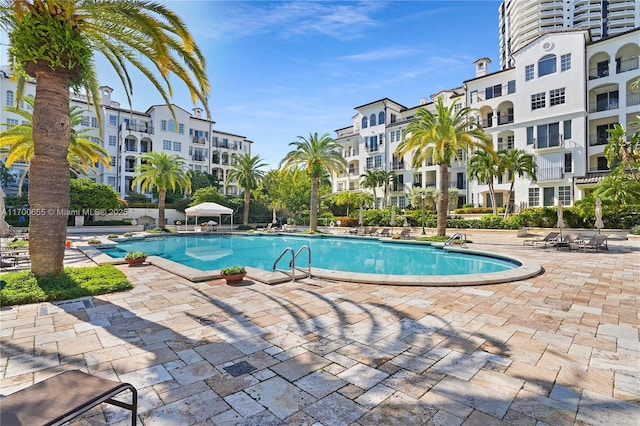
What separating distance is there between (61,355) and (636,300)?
33.4 feet

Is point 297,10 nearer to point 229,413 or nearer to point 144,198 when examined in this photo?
point 229,413

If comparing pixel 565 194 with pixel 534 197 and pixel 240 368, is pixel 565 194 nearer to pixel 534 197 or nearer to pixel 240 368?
pixel 534 197

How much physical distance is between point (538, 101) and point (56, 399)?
1488 inches

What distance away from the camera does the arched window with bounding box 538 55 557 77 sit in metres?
29.6

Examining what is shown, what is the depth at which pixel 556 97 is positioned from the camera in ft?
95.9

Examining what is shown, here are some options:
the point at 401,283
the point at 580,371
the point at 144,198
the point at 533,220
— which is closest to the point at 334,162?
the point at 533,220

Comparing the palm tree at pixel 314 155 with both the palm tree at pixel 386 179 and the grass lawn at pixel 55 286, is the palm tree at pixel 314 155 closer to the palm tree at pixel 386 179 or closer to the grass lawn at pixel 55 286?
the palm tree at pixel 386 179

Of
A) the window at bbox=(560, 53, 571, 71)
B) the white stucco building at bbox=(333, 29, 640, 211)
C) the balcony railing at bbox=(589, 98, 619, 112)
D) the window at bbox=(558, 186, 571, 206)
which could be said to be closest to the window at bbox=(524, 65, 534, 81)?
the white stucco building at bbox=(333, 29, 640, 211)

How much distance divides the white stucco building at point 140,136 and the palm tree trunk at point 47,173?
2969cm

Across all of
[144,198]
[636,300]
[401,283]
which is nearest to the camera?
[636,300]

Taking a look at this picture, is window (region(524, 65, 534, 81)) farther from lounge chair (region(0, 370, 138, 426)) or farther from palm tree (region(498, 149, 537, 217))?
lounge chair (region(0, 370, 138, 426))

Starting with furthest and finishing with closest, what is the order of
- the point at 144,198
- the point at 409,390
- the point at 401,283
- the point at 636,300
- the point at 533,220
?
the point at 144,198
the point at 533,220
the point at 401,283
the point at 636,300
the point at 409,390

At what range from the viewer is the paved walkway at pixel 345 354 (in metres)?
2.97

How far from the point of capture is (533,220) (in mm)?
23375
